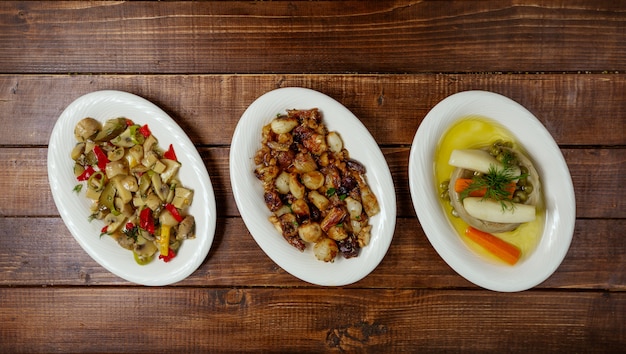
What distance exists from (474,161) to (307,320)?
3.60 ft

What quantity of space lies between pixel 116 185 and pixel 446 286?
5.31ft

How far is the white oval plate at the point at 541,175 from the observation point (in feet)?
6.26

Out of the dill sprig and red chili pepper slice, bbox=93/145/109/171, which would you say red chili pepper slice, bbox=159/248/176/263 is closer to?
red chili pepper slice, bbox=93/145/109/171

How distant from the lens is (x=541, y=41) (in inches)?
82.4

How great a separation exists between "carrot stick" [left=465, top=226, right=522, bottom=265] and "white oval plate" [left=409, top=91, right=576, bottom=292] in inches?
1.8

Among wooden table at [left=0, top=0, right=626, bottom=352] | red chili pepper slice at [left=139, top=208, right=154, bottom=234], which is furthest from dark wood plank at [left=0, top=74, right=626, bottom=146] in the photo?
red chili pepper slice at [left=139, top=208, right=154, bottom=234]

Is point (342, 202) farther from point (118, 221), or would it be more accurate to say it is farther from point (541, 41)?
point (541, 41)

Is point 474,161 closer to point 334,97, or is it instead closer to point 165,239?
point 334,97

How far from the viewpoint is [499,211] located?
1.88 metres

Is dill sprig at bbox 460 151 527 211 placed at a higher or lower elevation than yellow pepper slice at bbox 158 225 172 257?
higher

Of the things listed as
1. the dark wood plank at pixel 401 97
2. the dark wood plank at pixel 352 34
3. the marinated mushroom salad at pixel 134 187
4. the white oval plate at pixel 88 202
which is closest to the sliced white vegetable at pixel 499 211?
the dark wood plank at pixel 401 97

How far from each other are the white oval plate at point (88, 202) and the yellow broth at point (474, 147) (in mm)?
1047

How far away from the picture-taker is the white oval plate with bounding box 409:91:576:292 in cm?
191

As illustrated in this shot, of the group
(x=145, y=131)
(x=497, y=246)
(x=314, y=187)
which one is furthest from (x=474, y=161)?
(x=145, y=131)
